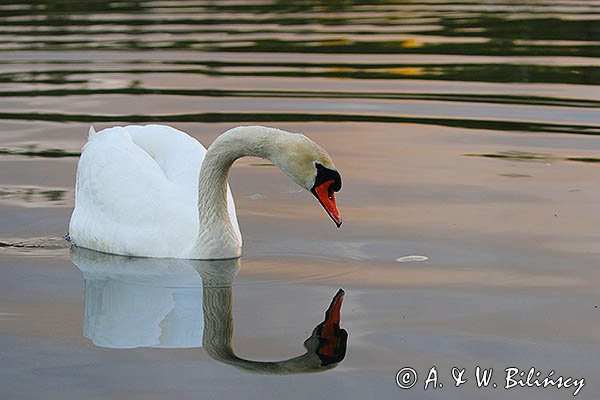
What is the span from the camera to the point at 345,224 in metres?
9.51

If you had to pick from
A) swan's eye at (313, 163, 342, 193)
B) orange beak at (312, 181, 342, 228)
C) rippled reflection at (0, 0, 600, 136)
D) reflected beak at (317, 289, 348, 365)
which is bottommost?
rippled reflection at (0, 0, 600, 136)

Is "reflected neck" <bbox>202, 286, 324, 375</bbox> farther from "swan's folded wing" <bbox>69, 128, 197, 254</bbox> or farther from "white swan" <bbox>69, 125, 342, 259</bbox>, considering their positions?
"swan's folded wing" <bbox>69, 128, 197, 254</bbox>

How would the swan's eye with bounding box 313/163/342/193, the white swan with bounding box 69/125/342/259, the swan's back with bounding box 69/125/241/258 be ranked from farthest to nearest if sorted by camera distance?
1. the swan's back with bounding box 69/125/241/258
2. the white swan with bounding box 69/125/342/259
3. the swan's eye with bounding box 313/163/342/193

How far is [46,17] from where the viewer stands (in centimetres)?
2611

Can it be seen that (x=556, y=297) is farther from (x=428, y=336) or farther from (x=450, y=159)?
(x=450, y=159)

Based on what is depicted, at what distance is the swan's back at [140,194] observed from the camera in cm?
876

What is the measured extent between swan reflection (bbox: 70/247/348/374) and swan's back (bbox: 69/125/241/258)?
129 millimetres

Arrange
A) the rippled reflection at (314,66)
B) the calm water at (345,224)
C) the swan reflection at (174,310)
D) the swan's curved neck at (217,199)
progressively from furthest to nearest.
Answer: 1. the rippled reflection at (314,66)
2. the swan's curved neck at (217,199)
3. the swan reflection at (174,310)
4. the calm water at (345,224)

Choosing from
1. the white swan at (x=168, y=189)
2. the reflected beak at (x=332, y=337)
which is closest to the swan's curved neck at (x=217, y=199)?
the white swan at (x=168, y=189)

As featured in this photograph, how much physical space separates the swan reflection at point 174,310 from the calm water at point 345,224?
0.02m

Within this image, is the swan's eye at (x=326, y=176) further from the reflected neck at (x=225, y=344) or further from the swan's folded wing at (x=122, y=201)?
the swan's folded wing at (x=122, y=201)

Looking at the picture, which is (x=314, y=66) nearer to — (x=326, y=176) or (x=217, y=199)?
(x=217, y=199)

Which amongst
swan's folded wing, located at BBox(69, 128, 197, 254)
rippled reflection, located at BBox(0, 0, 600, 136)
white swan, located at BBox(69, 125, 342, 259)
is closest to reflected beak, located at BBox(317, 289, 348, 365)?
white swan, located at BBox(69, 125, 342, 259)

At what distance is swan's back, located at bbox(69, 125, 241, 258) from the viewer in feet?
28.7
